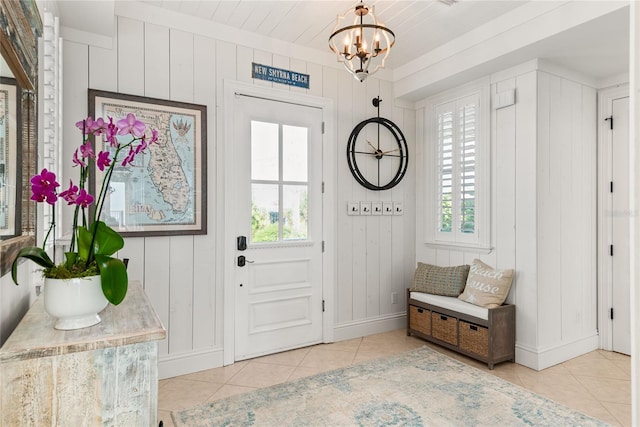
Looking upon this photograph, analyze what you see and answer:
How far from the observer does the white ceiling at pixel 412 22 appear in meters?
2.56

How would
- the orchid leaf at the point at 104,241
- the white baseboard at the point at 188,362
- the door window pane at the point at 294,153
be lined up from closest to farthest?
the orchid leaf at the point at 104,241 < the white baseboard at the point at 188,362 < the door window pane at the point at 294,153

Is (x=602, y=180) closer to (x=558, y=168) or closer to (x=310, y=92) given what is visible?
(x=558, y=168)

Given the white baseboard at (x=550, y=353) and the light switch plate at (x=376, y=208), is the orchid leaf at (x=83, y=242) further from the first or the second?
the white baseboard at (x=550, y=353)

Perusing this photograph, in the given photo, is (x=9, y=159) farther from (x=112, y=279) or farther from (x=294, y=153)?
(x=294, y=153)

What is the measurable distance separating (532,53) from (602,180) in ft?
4.55

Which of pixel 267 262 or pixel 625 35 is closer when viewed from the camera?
pixel 625 35

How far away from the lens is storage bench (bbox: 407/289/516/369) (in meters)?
3.06

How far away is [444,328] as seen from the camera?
342cm

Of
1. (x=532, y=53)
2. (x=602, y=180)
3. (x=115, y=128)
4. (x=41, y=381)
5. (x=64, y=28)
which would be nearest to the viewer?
(x=41, y=381)

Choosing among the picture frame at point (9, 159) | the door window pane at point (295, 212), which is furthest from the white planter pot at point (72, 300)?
the door window pane at point (295, 212)

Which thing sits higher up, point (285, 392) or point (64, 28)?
point (64, 28)

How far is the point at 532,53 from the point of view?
2.96 metres

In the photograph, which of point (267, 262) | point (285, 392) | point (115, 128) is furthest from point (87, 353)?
point (267, 262)

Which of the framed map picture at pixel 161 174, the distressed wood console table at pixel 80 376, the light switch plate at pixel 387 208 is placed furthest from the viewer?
the light switch plate at pixel 387 208
